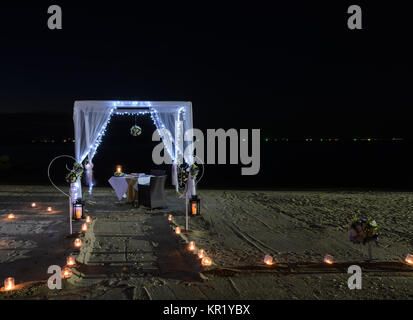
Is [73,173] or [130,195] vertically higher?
[73,173]

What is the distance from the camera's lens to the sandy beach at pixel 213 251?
3414 mm

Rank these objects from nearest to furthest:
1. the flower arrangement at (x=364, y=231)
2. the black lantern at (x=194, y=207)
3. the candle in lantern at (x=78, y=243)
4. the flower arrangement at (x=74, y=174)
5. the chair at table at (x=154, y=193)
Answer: the flower arrangement at (x=364, y=231), the candle in lantern at (x=78, y=243), the flower arrangement at (x=74, y=174), the black lantern at (x=194, y=207), the chair at table at (x=154, y=193)

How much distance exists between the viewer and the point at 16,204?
27.2 feet

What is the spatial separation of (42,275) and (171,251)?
163cm

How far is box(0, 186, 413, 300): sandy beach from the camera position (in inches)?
134

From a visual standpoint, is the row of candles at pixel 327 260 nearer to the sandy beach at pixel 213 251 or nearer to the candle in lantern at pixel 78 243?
the sandy beach at pixel 213 251

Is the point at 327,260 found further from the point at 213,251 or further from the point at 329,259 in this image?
the point at 213,251

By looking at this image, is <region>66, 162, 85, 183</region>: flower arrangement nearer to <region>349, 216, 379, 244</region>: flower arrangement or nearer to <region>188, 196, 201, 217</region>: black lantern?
<region>188, 196, 201, 217</region>: black lantern

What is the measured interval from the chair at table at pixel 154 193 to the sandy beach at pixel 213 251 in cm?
20

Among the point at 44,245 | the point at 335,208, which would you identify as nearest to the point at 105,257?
the point at 44,245

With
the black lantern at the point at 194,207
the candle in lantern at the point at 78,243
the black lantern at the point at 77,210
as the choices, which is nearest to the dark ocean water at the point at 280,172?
the black lantern at the point at 194,207

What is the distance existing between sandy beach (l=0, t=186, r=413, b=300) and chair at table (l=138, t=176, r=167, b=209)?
0.20 metres

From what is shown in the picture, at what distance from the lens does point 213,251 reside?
4762mm
